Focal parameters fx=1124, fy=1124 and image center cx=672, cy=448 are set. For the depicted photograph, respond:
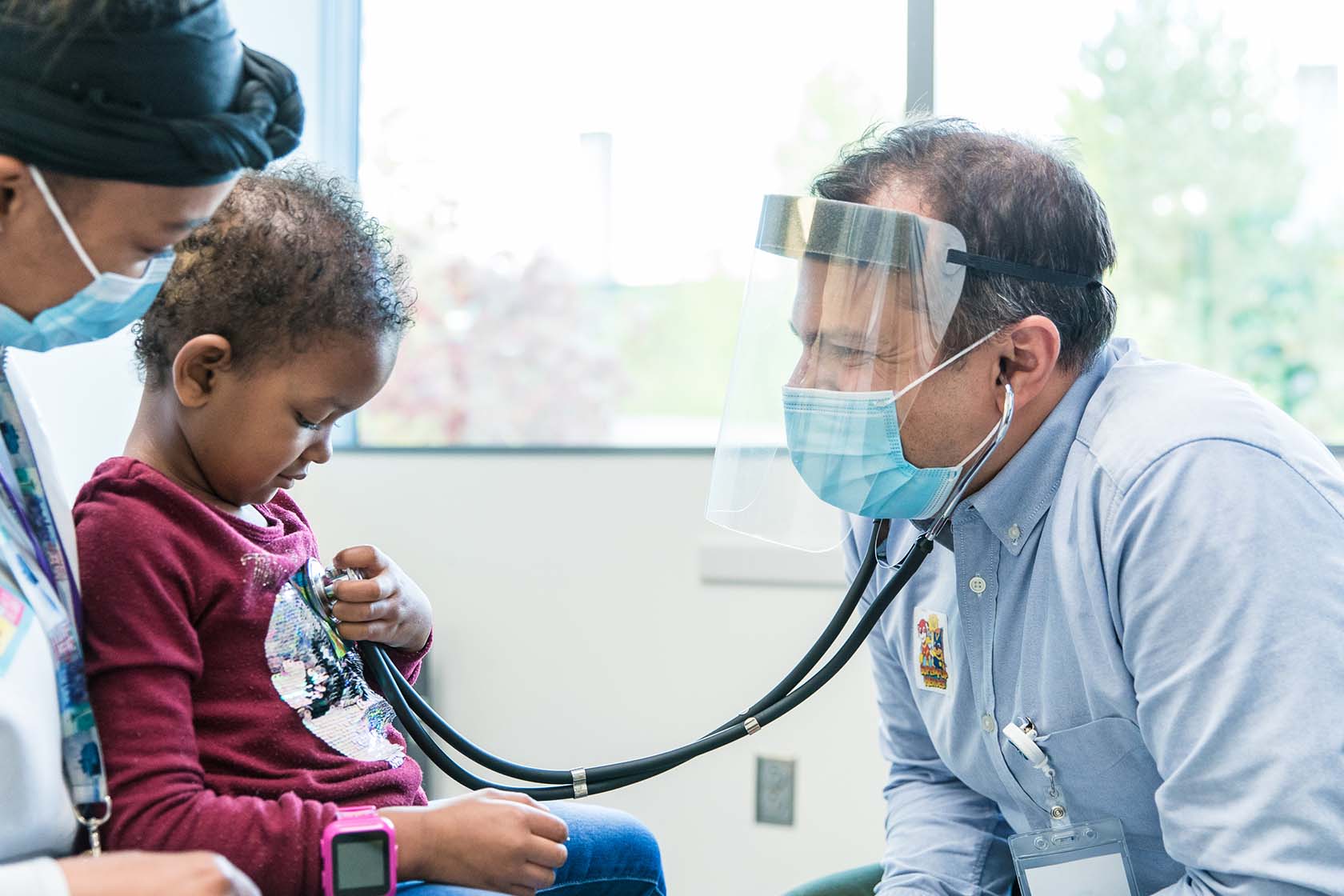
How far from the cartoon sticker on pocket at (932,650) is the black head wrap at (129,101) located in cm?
91

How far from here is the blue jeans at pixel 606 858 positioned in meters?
1.23

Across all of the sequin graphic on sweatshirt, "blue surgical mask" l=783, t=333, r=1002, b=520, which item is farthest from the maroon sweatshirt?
"blue surgical mask" l=783, t=333, r=1002, b=520

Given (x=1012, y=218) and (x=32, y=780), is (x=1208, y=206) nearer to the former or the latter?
(x=1012, y=218)

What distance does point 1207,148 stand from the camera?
218cm

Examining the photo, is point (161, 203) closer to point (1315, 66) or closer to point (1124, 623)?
point (1124, 623)

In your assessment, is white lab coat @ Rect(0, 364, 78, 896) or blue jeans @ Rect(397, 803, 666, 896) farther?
blue jeans @ Rect(397, 803, 666, 896)

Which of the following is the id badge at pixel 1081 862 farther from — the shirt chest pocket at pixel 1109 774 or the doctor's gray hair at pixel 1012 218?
the doctor's gray hair at pixel 1012 218

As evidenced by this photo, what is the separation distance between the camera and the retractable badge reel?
116 centimetres

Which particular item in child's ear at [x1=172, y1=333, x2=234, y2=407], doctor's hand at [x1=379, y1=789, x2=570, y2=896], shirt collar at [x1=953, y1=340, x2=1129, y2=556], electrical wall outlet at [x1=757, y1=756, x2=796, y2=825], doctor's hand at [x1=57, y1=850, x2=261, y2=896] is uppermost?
child's ear at [x1=172, y1=333, x2=234, y2=407]

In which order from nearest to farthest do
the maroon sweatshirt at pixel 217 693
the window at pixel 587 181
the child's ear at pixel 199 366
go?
the maroon sweatshirt at pixel 217 693, the child's ear at pixel 199 366, the window at pixel 587 181

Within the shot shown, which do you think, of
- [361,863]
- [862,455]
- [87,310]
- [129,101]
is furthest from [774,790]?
[129,101]

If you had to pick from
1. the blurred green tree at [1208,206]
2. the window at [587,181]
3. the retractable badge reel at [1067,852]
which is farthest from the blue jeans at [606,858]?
the blurred green tree at [1208,206]

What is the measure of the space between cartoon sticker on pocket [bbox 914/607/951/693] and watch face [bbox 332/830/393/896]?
0.69m

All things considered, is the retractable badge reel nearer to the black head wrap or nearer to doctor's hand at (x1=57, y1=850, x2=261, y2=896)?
doctor's hand at (x1=57, y1=850, x2=261, y2=896)
